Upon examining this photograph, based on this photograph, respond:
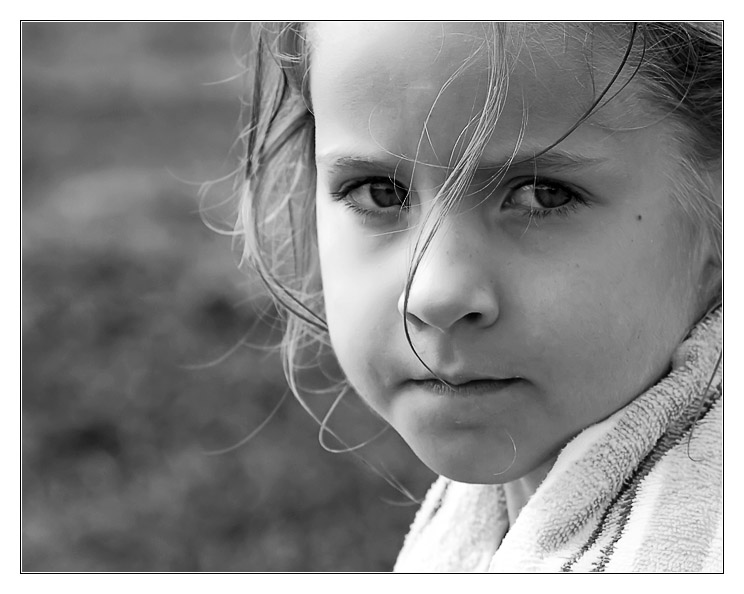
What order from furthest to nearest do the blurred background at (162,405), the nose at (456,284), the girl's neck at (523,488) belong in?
the blurred background at (162,405), the girl's neck at (523,488), the nose at (456,284)

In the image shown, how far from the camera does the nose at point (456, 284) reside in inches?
30.8

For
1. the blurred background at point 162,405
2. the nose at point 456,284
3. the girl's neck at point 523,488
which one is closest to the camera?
the nose at point 456,284

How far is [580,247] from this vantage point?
0.80 m

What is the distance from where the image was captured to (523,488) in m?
1.01

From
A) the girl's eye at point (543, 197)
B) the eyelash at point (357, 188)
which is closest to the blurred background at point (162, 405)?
the eyelash at point (357, 188)

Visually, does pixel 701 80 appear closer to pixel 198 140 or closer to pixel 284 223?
pixel 284 223

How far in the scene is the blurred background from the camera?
211 centimetres

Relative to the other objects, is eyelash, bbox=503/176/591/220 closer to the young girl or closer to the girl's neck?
the young girl

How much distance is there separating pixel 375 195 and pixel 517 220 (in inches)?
6.0

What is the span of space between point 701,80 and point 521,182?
22cm

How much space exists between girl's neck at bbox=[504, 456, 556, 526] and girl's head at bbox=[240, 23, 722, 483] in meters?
0.07

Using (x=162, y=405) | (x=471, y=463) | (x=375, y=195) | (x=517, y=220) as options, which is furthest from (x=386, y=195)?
(x=162, y=405)

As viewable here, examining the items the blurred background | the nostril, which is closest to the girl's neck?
the nostril

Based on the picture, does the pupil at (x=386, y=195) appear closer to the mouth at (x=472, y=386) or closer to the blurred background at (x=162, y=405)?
the mouth at (x=472, y=386)
